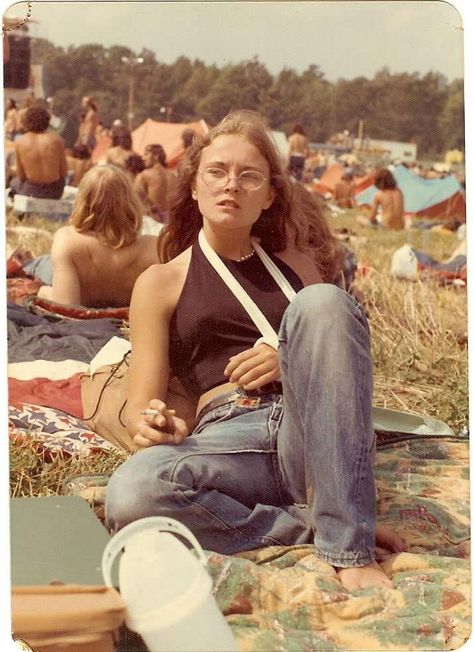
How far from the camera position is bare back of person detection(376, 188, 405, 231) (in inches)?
161

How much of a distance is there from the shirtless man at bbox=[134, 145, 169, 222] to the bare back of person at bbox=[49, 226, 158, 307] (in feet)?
1.58

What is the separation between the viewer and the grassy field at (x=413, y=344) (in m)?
2.93

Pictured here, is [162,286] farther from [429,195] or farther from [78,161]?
[429,195]

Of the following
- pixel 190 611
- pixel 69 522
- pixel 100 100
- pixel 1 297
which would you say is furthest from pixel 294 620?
pixel 100 100

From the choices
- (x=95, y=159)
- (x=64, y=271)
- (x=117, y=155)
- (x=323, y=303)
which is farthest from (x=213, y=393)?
(x=117, y=155)

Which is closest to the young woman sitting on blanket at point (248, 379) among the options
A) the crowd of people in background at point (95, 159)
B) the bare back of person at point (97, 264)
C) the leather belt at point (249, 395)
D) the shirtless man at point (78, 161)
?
the leather belt at point (249, 395)

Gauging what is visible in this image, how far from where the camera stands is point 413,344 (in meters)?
3.23

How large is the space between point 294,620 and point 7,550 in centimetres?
61

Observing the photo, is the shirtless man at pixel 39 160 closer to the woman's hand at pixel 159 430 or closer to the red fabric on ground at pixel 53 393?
the red fabric on ground at pixel 53 393

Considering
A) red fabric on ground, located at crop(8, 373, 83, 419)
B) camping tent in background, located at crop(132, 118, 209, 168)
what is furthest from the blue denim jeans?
camping tent in background, located at crop(132, 118, 209, 168)

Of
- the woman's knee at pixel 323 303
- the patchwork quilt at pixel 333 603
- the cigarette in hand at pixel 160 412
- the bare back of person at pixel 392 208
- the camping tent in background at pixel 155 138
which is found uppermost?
the camping tent in background at pixel 155 138

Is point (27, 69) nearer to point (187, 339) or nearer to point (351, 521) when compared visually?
point (187, 339)

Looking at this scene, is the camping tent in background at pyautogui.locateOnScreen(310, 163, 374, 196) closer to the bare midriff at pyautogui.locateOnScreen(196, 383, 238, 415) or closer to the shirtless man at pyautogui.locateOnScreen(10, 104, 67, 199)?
the shirtless man at pyautogui.locateOnScreen(10, 104, 67, 199)

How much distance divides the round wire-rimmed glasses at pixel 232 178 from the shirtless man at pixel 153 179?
1106 mm
